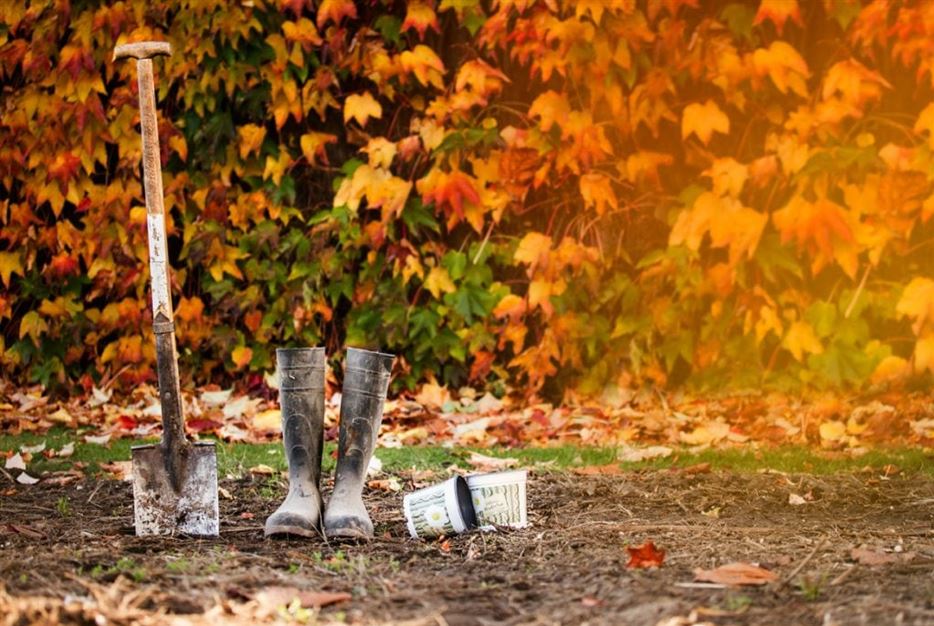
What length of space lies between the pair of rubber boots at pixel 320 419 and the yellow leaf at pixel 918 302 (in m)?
2.27

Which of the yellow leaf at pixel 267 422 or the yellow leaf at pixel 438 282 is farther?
the yellow leaf at pixel 438 282

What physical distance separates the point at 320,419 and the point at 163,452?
15.5 inches

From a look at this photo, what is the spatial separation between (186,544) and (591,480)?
125 centimetres

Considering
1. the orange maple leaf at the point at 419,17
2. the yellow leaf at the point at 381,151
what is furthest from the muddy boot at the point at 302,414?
the orange maple leaf at the point at 419,17

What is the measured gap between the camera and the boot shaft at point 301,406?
109 inches

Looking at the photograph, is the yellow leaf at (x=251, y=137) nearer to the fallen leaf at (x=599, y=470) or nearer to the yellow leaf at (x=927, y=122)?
the fallen leaf at (x=599, y=470)

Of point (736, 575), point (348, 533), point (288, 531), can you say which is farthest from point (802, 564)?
point (288, 531)

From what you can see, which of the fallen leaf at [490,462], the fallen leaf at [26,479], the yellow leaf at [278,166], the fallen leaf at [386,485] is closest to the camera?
the fallen leaf at [386,485]

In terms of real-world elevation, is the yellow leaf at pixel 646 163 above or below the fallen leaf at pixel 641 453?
above

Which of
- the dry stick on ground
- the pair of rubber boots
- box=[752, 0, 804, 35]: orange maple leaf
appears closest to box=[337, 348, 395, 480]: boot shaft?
the pair of rubber boots

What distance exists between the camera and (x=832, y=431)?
3.93 meters

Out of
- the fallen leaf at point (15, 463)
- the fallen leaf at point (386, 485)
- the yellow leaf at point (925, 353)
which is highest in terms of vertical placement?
the yellow leaf at point (925, 353)

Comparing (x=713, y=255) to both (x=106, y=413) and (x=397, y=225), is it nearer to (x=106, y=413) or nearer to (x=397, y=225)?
(x=397, y=225)

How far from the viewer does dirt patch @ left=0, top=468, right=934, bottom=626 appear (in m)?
1.86
